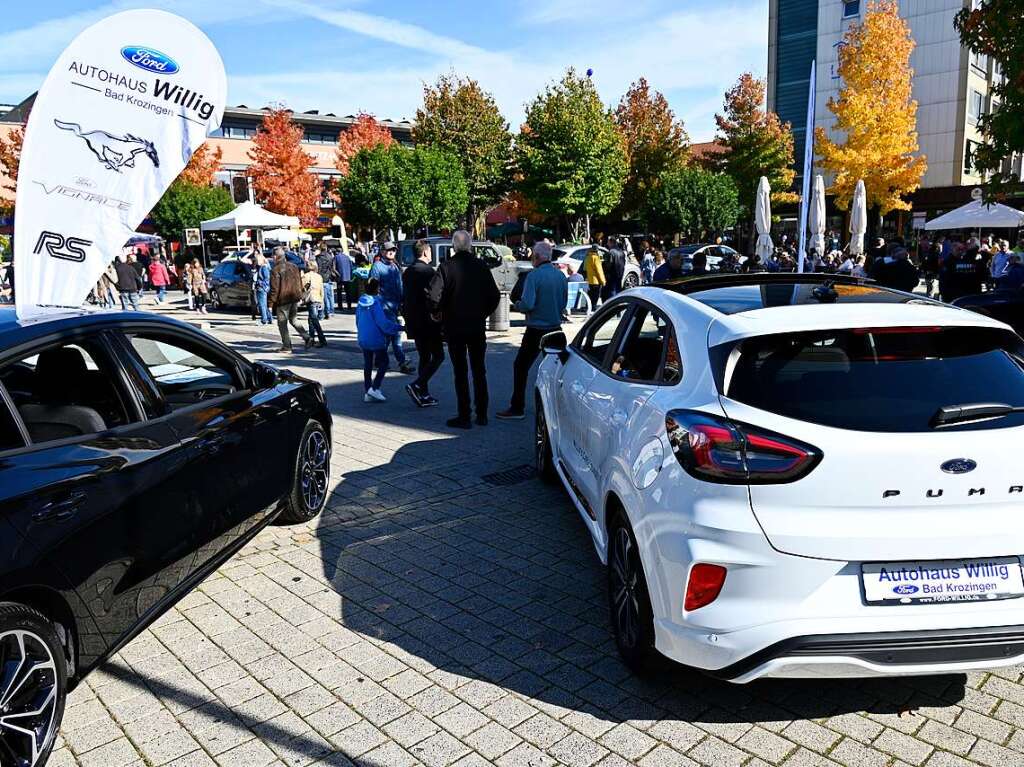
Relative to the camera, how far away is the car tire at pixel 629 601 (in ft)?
10.3

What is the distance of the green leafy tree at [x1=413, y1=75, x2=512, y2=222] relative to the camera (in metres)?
46.1

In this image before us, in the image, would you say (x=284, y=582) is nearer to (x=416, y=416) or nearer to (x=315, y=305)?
(x=416, y=416)

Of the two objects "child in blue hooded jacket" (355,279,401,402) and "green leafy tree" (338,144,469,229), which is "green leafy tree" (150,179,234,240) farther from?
"child in blue hooded jacket" (355,279,401,402)

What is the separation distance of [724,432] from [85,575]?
7.80ft

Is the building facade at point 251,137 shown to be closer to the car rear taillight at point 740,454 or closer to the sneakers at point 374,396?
the sneakers at point 374,396

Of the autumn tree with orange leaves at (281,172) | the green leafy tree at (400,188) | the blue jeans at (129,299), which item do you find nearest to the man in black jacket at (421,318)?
the blue jeans at (129,299)

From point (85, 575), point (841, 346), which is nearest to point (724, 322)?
point (841, 346)

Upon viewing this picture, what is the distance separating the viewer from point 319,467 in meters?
5.43

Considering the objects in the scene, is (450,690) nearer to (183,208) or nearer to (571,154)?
(571,154)

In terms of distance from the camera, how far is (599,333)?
4.98 metres

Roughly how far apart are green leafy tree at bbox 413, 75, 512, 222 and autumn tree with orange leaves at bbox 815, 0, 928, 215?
57.6 ft

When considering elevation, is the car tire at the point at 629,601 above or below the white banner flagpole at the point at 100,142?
below

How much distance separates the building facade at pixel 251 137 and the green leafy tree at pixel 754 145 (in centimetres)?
2256

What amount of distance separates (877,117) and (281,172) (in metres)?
35.7
